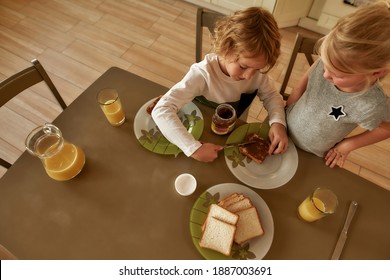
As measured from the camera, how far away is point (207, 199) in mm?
758

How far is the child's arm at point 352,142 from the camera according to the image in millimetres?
837

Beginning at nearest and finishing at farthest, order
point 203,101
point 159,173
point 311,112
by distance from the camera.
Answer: point 159,173, point 311,112, point 203,101

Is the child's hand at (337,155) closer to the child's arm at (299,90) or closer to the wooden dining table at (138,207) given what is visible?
the wooden dining table at (138,207)

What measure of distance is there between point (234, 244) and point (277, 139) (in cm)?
36

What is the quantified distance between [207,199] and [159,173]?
0.54 feet

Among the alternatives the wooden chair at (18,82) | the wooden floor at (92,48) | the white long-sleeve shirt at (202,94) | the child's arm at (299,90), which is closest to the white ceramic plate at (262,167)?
the white long-sleeve shirt at (202,94)

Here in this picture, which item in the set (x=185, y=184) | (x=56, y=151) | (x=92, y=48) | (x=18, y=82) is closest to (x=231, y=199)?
(x=185, y=184)

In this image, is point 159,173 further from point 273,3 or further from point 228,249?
point 273,3

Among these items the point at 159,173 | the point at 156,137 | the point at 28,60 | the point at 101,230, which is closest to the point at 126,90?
the point at 156,137

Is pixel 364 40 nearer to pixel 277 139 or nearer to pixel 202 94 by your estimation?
pixel 277 139

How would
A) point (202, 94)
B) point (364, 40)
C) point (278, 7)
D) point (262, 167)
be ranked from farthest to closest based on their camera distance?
point (278, 7) → point (202, 94) → point (262, 167) → point (364, 40)

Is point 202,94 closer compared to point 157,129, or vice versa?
point 157,129

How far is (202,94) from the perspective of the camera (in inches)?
39.5

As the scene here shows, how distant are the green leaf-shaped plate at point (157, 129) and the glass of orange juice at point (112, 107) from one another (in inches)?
2.2
